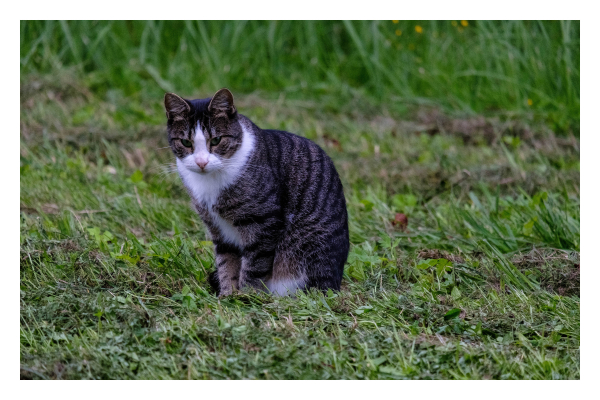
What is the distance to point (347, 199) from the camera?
14.8ft

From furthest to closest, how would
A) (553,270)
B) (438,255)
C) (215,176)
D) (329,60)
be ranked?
(329,60), (438,255), (553,270), (215,176)

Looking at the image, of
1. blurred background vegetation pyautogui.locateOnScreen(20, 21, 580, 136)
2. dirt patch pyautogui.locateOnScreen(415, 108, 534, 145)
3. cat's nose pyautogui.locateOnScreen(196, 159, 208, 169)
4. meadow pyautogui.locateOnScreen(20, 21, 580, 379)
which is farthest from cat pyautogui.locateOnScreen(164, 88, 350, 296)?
blurred background vegetation pyautogui.locateOnScreen(20, 21, 580, 136)

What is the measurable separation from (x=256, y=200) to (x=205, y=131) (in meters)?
0.39

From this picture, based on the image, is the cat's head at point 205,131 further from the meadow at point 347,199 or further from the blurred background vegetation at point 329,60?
the blurred background vegetation at point 329,60

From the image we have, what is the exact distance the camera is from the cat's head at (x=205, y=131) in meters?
3.05

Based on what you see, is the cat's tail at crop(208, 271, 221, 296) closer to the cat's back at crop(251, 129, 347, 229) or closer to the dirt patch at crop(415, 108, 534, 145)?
the cat's back at crop(251, 129, 347, 229)

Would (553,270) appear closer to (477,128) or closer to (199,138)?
(199,138)

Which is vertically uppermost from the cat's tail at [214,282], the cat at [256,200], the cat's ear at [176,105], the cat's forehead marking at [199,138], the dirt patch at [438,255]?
the cat's ear at [176,105]

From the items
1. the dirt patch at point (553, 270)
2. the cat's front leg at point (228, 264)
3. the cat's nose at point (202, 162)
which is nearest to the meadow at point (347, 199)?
the dirt patch at point (553, 270)

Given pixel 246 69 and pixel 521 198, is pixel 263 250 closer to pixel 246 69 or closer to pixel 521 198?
pixel 521 198

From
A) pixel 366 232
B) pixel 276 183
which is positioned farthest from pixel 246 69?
pixel 276 183

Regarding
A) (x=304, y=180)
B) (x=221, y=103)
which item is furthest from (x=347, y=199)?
(x=221, y=103)

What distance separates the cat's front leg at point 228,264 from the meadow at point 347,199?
12 centimetres

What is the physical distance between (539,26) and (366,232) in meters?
3.40
